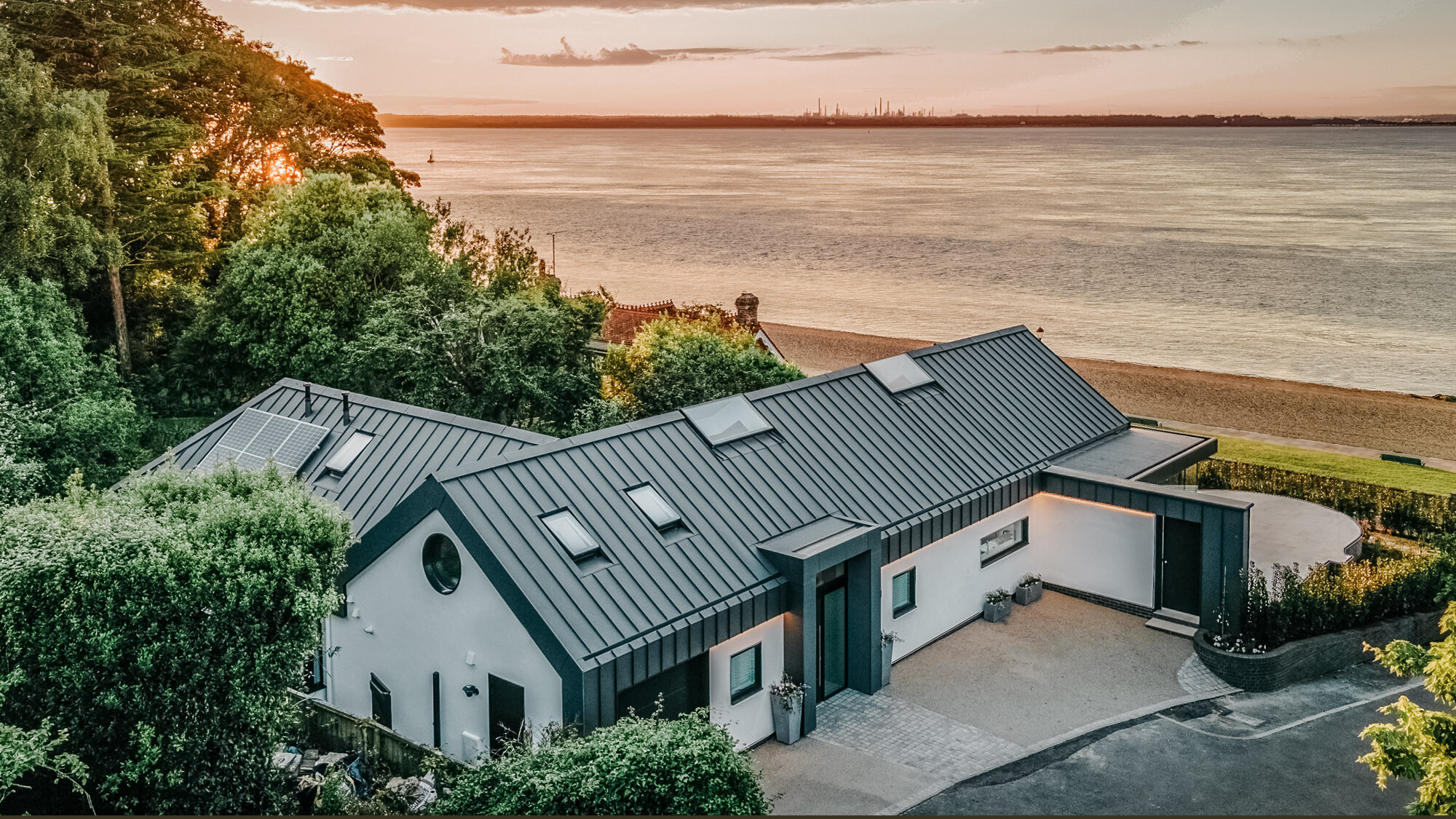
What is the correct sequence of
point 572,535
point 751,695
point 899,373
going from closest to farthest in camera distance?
point 572,535, point 751,695, point 899,373

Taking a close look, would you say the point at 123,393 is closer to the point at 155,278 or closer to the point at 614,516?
the point at 155,278

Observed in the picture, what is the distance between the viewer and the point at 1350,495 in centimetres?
2780

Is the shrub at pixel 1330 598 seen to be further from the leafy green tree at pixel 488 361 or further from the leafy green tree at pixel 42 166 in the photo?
the leafy green tree at pixel 42 166

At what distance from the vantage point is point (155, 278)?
42656 millimetres

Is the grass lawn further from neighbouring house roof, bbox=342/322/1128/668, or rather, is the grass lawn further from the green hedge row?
neighbouring house roof, bbox=342/322/1128/668

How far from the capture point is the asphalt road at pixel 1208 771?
51.3ft

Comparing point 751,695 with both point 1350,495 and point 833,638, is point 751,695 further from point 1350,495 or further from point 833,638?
point 1350,495

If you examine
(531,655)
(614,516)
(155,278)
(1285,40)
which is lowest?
(531,655)

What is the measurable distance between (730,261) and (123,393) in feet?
317

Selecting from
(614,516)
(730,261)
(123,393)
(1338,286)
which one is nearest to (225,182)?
(123,393)

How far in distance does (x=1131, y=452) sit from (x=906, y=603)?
7.70 m

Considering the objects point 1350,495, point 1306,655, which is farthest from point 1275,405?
point 1306,655

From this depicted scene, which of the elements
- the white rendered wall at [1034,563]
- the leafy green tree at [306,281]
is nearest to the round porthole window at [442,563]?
the white rendered wall at [1034,563]

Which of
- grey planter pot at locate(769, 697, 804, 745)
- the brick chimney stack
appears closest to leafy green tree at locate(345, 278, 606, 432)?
the brick chimney stack
